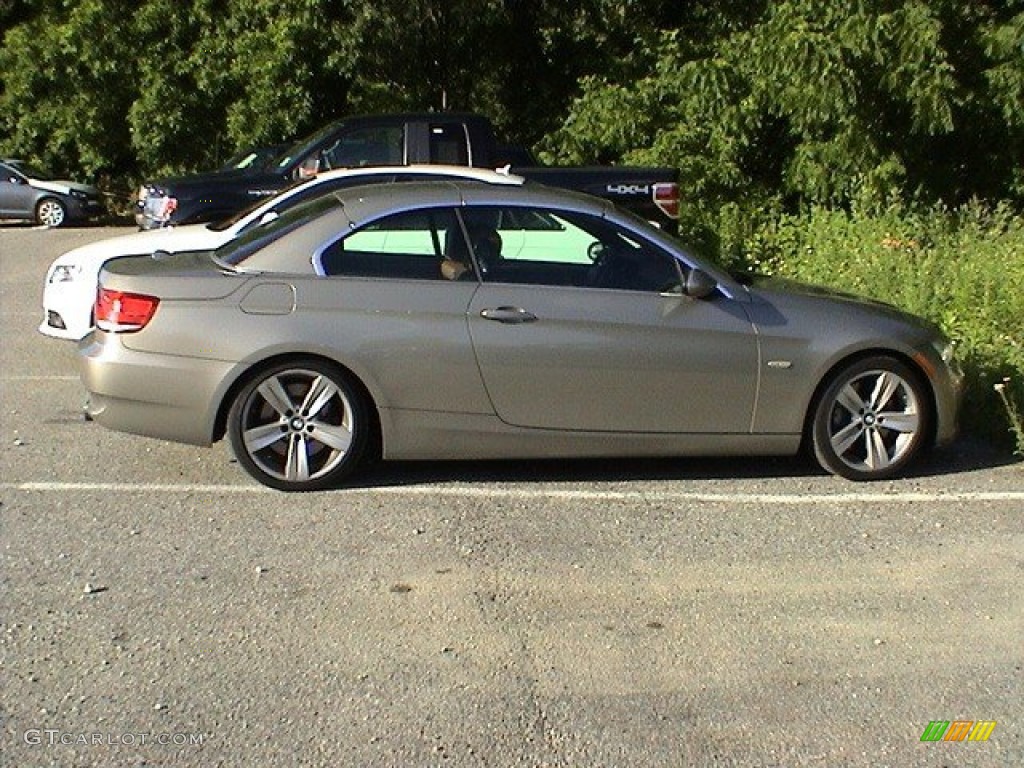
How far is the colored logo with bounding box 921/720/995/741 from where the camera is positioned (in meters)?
4.19

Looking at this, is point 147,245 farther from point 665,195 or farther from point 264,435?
point 665,195

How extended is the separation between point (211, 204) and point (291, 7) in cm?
1158

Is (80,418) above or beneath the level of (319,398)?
beneath

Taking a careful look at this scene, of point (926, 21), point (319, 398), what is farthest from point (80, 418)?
point (926, 21)

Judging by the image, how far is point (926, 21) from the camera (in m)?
13.8

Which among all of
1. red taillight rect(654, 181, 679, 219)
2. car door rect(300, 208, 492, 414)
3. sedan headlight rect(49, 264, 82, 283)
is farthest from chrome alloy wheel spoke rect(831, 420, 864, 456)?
red taillight rect(654, 181, 679, 219)

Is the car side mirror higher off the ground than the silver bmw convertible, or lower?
higher

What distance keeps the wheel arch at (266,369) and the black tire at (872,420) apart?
7.25 feet

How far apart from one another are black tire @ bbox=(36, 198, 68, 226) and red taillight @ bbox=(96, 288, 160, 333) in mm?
19663

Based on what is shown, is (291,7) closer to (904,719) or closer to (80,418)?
(80,418)

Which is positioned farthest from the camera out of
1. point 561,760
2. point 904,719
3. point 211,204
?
point 211,204

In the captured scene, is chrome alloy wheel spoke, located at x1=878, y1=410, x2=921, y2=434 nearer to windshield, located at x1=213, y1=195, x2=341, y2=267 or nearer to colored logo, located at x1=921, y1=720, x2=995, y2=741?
colored logo, located at x1=921, y1=720, x2=995, y2=741

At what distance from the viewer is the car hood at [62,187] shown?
25.0 meters

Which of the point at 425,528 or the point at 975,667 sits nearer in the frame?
the point at 975,667
